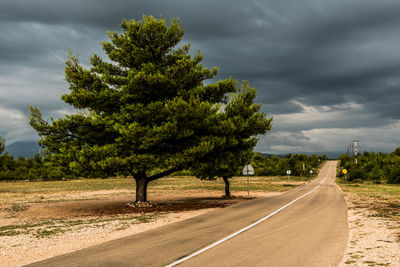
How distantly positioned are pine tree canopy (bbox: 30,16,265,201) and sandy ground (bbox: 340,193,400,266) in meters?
9.48

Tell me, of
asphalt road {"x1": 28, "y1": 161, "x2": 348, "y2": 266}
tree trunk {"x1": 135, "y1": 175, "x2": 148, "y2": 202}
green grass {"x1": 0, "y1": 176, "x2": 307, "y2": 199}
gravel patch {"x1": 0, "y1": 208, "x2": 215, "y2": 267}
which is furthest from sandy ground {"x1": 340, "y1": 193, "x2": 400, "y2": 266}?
green grass {"x1": 0, "y1": 176, "x2": 307, "y2": 199}

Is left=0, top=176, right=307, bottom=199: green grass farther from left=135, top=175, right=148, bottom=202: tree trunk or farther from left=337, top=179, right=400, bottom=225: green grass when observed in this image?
left=135, top=175, right=148, bottom=202: tree trunk

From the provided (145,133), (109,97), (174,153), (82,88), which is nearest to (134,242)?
(145,133)

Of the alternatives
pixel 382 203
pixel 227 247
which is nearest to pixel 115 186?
pixel 382 203

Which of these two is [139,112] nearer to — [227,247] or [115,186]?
[227,247]

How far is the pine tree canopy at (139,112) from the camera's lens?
18641 mm

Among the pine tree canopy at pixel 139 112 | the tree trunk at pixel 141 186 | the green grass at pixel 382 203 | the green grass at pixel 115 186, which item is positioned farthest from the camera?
the green grass at pixel 115 186

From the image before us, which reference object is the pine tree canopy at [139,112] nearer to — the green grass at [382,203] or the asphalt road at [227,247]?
the asphalt road at [227,247]

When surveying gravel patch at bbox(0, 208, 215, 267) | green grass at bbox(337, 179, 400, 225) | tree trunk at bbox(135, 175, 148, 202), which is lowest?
green grass at bbox(337, 179, 400, 225)

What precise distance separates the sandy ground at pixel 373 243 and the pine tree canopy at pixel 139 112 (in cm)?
948

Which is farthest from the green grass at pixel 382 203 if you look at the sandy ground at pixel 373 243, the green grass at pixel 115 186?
the green grass at pixel 115 186

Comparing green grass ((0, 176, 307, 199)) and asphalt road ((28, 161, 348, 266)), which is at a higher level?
asphalt road ((28, 161, 348, 266))

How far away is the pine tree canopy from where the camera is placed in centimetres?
1864

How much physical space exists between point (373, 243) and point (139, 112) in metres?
14.3
